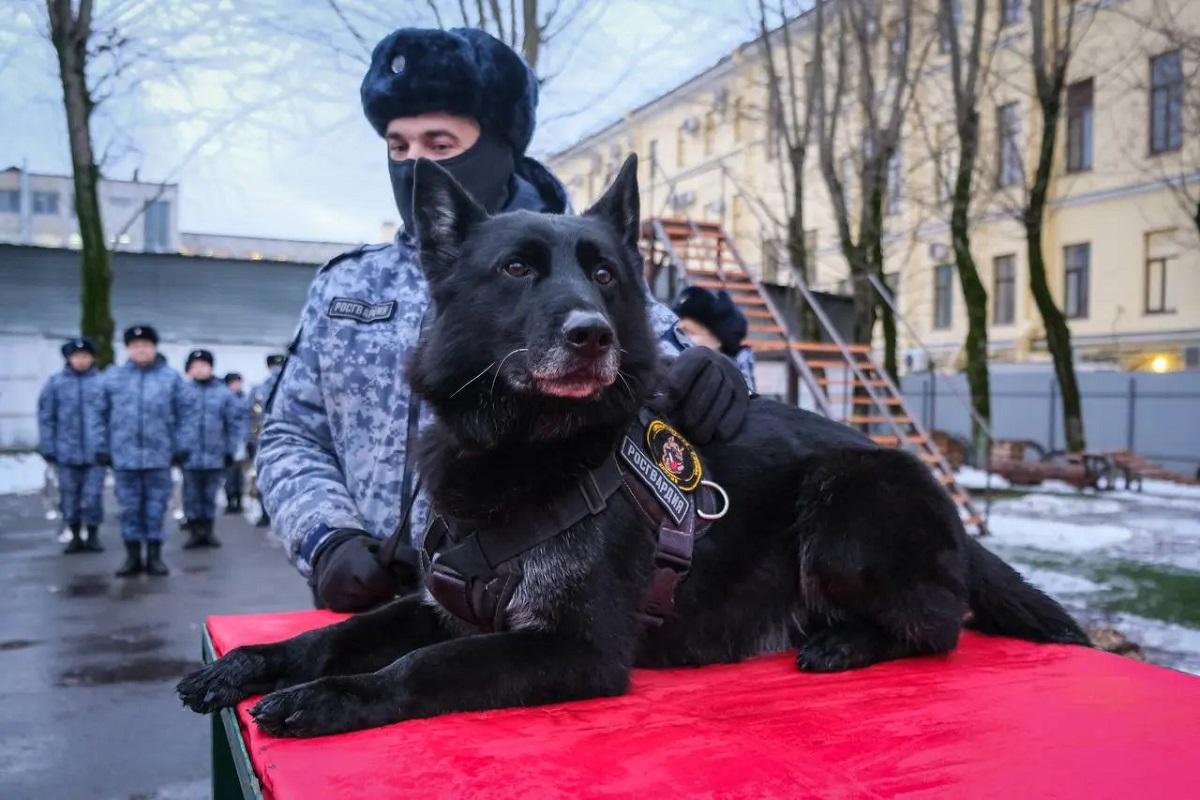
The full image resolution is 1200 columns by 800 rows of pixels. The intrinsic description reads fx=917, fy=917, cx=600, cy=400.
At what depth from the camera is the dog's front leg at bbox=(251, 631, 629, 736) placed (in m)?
1.62

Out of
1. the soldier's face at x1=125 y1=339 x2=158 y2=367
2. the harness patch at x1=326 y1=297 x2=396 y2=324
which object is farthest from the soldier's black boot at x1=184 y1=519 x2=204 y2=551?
the harness patch at x1=326 y1=297 x2=396 y2=324

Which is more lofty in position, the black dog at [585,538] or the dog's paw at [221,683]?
the black dog at [585,538]

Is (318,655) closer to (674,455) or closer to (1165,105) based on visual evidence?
(674,455)

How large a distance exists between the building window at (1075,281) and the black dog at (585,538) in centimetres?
2683

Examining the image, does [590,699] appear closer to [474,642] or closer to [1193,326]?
[474,642]

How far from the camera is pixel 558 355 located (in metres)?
1.88

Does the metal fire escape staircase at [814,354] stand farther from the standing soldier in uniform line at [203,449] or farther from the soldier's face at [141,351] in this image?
the soldier's face at [141,351]

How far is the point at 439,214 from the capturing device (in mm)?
2156

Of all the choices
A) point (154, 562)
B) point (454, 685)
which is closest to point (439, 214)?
point (454, 685)

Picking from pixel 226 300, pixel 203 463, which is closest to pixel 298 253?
pixel 226 300

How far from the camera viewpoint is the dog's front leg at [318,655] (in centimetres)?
182

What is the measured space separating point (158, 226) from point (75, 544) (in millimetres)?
39529

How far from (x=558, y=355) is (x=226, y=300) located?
21.0 meters

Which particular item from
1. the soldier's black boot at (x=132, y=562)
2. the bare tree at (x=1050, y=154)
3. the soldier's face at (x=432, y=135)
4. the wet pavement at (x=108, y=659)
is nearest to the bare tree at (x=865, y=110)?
the bare tree at (x=1050, y=154)
